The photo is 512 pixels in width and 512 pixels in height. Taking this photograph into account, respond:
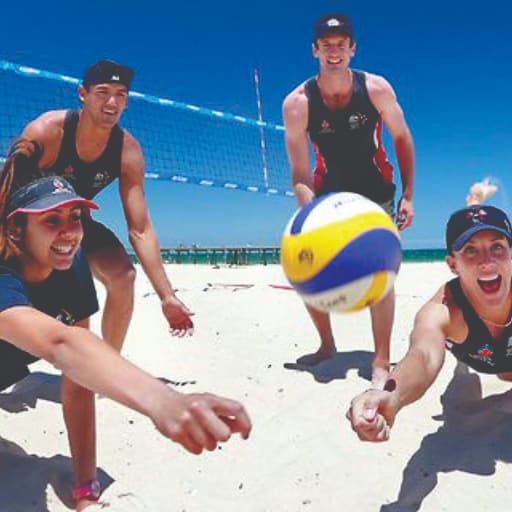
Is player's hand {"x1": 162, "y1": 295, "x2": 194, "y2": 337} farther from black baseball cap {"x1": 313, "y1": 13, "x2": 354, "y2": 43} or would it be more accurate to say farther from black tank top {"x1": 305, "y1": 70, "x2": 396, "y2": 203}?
black baseball cap {"x1": 313, "y1": 13, "x2": 354, "y2": 43}

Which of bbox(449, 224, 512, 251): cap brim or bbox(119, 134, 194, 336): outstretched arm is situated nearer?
bbox(449, 224, 512, 251): cap brim

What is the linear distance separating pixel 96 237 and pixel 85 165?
1.39 ft

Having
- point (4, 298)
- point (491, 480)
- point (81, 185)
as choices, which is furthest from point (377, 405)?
point (81, 185)

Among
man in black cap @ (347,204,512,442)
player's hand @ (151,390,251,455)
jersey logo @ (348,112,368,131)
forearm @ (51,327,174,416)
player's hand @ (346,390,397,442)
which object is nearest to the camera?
player's hand @ (151,390,251,455)

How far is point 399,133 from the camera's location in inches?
167

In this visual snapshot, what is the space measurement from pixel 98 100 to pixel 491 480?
8.98ft

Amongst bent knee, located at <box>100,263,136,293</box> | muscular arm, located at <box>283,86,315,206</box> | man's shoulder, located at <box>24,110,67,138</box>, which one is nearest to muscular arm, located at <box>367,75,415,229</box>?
muscular arm, located at <box>283,86,315,206</box>

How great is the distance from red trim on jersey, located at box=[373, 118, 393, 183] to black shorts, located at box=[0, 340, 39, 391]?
8.11 feet

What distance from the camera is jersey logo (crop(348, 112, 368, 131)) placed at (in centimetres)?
412

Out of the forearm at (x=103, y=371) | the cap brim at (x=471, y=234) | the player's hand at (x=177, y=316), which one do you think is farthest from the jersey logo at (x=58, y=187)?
the cap brim at (x=471, y=234)

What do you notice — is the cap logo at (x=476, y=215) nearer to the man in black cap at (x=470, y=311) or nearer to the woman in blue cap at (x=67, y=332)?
the man in black cap at (x=470, y=311)

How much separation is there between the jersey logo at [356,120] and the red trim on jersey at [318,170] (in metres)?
0.27

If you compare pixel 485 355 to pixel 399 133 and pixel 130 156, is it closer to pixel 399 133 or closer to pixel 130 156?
pixel 399 133

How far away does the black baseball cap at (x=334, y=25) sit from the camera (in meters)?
4.00
